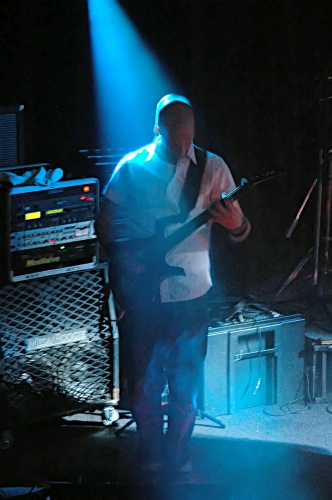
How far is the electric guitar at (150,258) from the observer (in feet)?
10.1

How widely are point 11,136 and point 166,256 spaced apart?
2.94ft

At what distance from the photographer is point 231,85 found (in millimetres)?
4145

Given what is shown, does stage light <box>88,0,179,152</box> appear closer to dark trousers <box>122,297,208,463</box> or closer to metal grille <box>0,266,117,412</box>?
metal grille <box>0,266,117,412</box>

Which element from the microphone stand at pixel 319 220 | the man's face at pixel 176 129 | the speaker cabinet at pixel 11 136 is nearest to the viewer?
the man's face at pixel 176 129

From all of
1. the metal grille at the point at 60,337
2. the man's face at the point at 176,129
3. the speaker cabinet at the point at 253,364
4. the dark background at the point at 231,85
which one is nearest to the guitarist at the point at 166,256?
the man's face at the point at 176,129

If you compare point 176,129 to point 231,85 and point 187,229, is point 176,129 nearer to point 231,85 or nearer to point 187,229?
point 187,229

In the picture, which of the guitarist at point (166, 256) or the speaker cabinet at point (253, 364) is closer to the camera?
the guitarist at point (166, 256)

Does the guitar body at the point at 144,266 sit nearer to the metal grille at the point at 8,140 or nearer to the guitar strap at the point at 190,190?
the guitar strap at the point at 190,190

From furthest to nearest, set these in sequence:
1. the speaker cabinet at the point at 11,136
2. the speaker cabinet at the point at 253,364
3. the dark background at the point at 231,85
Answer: the dark background at the point at 231,85 < the speaker cabinet at the point at 253,364 < the speaker cabinet at the point at 11,136

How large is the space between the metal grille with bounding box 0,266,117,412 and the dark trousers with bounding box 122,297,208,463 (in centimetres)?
21

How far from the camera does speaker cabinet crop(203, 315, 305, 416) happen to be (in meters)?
3.61

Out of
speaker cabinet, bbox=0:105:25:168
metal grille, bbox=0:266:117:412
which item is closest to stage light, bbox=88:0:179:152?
speaker cabinet, bbox=0:105:25:168

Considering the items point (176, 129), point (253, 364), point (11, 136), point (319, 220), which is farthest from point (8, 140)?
point (319, 220)

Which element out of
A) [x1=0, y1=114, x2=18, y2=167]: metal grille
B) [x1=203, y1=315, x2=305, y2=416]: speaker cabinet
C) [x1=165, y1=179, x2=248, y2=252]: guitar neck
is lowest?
[x1=203, y1=315, x2=305, y2=416]: speaker cabinet
